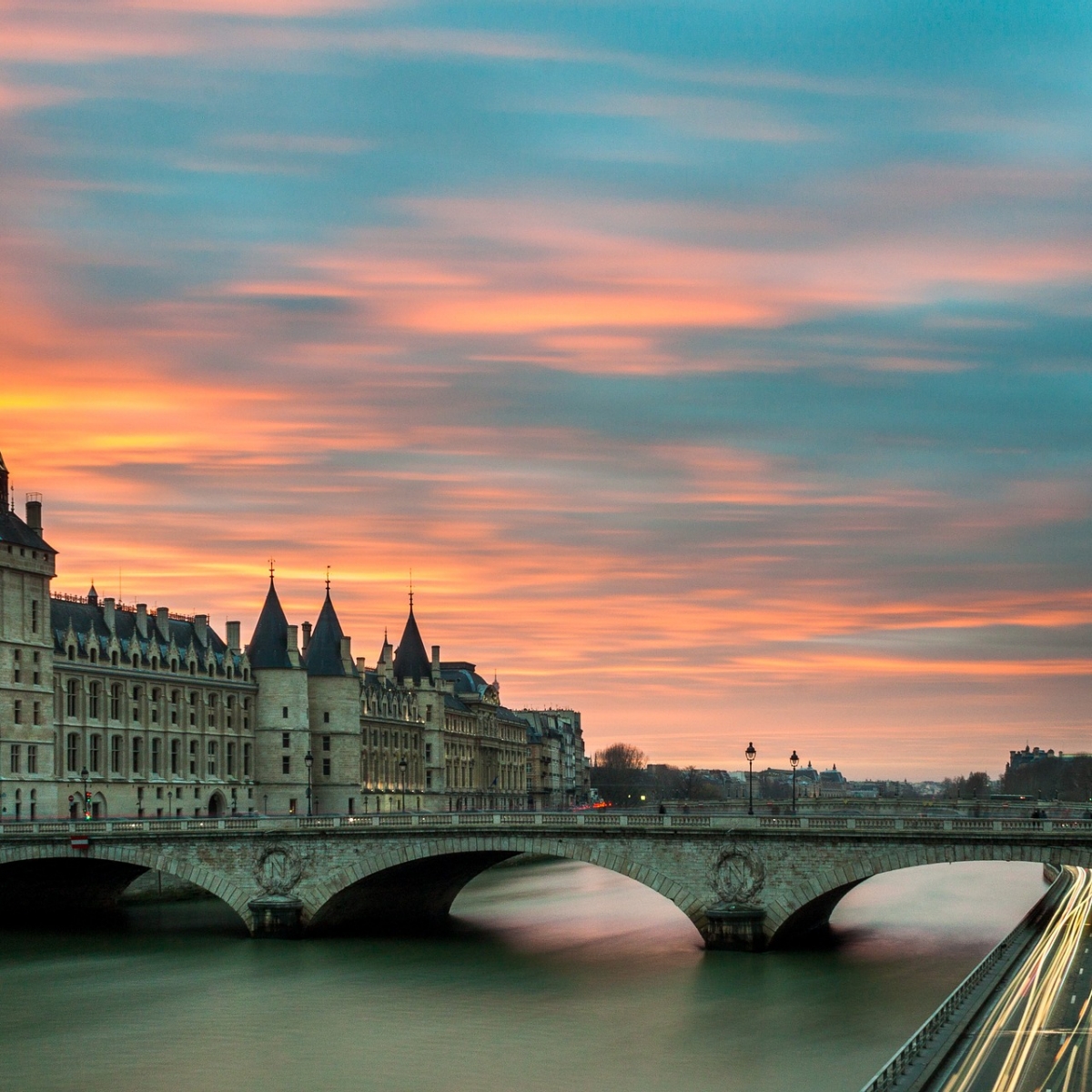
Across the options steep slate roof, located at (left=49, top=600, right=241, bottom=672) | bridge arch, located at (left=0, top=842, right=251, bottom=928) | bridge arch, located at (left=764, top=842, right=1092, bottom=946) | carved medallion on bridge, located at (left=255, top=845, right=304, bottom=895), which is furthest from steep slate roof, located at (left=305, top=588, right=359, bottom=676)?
bridge arch, located at (left=764, top=842, right=1092, bottom=946)

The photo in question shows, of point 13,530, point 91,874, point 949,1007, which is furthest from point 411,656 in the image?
point 949,1007

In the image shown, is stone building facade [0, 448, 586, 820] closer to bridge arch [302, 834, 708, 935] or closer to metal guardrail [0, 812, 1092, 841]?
bridge arch [302, 834, 708, 935]

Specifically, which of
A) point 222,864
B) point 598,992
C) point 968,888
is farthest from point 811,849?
point 968,888

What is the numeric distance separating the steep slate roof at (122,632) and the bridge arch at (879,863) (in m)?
58.8

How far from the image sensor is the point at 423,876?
80.6 m

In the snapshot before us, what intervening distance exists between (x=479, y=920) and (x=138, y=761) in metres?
37.4

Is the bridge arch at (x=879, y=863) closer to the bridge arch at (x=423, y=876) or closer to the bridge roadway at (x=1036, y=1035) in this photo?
the bridge arch at (x=423, y=876)

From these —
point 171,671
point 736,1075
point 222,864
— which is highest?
point 171,671

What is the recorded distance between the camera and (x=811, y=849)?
208 ft

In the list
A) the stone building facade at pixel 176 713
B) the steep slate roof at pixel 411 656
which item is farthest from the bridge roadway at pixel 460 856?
the steep slate roof at pixel 411 656

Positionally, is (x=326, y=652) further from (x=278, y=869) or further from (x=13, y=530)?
(x=278, y=869)

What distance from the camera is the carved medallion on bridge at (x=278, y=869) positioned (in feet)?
239

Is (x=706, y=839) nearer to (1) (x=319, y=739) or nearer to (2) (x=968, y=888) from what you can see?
(2) (x=968, y=888)

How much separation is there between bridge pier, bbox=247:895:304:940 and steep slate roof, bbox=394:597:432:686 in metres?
92.7
